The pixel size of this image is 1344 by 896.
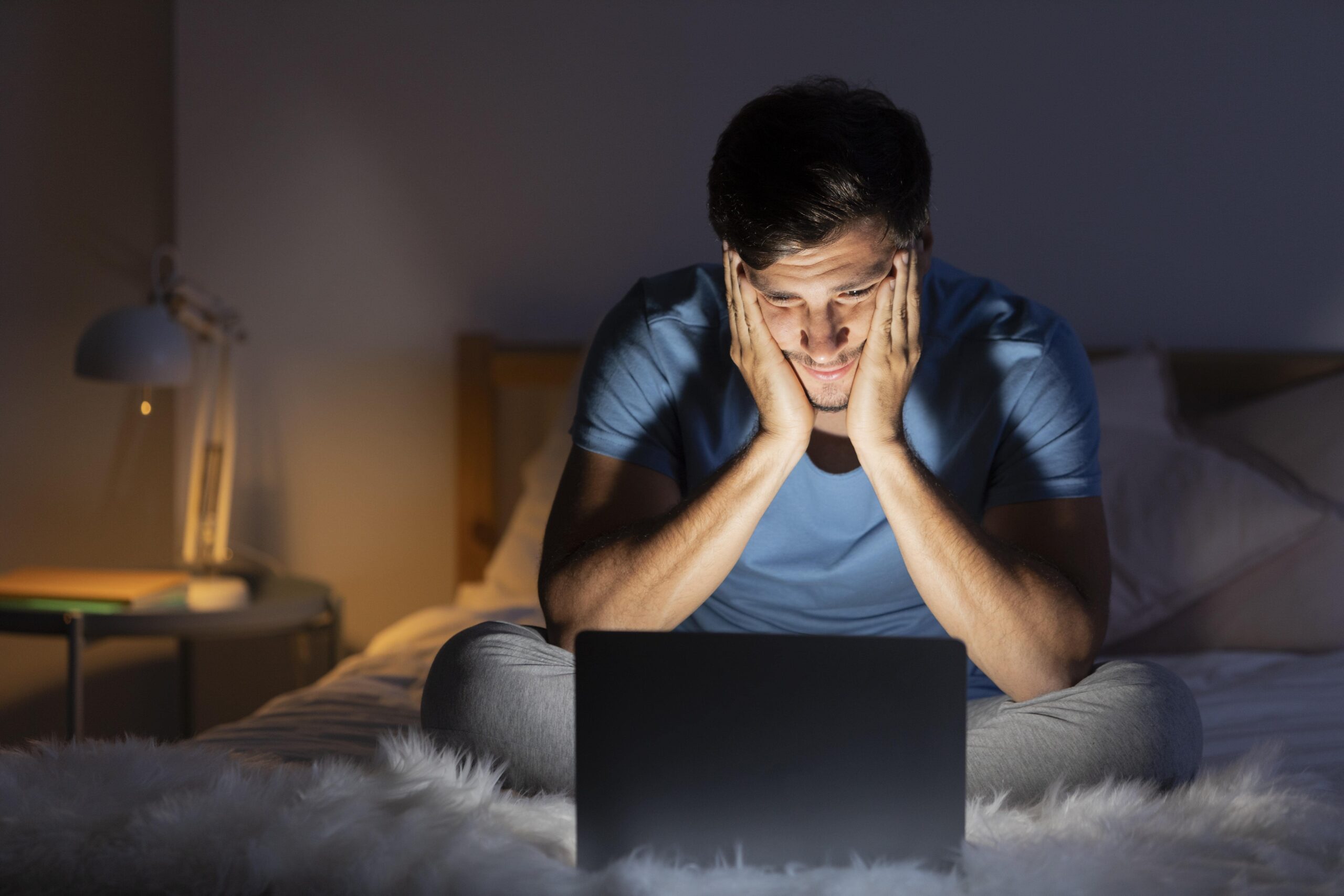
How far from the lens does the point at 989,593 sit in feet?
3.29

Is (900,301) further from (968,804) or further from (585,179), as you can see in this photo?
(585,179)

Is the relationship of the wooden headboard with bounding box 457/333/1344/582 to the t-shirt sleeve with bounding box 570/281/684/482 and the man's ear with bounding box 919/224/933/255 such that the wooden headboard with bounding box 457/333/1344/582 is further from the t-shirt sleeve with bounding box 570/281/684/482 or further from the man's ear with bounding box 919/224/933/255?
the man's ear with bounding box 919/224/933/255

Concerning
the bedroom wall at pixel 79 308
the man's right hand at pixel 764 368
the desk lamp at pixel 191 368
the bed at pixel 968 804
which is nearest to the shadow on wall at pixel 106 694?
the bedroom wall at pixel 79 308

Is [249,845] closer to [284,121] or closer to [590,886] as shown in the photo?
[590,886]

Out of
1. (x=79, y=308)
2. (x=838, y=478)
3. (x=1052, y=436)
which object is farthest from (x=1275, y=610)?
(x=79, y=308)

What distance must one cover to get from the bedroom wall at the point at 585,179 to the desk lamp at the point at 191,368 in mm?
95

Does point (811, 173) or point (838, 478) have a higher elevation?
point (811, 173)

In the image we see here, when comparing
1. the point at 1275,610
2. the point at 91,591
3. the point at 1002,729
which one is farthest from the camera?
the point at 91,591

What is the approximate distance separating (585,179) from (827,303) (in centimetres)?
118

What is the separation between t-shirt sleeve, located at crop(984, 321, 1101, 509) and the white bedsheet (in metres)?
0.31

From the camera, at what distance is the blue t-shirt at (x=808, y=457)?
3.90 ft

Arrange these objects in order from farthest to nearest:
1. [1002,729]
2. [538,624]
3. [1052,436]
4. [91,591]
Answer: [91,591]
[538,624]
[1052,436]
[1002,729]

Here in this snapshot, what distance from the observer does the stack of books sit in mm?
1670

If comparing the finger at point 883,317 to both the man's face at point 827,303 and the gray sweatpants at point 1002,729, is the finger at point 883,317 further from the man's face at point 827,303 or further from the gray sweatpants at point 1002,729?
the gray sweatpants at point 1002,729
